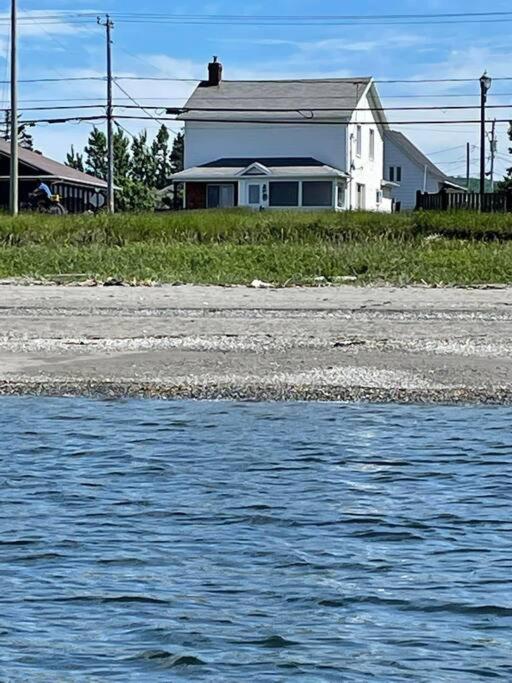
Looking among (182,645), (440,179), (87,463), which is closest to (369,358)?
(87,463)

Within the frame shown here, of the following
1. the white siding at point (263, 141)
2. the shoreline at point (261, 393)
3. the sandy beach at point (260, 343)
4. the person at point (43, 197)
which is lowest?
the shoreline at point (261, 393)

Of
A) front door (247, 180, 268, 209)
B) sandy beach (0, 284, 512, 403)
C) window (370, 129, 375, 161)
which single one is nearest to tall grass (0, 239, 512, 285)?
sandy beach (0, 284, 512, 403)

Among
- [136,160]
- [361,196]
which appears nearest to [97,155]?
[136,160]

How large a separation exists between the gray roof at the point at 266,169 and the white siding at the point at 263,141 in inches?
16.8

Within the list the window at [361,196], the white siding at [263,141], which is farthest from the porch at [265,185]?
the window at [361,196]

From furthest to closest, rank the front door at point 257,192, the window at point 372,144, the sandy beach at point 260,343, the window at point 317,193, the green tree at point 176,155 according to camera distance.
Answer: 1. the green tree at point 176,155
2. the window at point 372,144
3. the window at point 317,193
4. the front door at point 257,192
5. the sandy beach at point 260,343

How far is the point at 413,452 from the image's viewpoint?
411 inches

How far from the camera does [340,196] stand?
209ft

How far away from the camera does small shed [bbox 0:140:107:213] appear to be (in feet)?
216

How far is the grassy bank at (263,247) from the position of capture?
76.8 feet

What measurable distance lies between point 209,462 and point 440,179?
262ft

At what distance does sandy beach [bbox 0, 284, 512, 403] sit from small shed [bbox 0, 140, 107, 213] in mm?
41874

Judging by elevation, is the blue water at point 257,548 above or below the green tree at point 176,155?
below

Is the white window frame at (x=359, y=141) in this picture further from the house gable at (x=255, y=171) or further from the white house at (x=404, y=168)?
the white house at (x=404, y=168)
